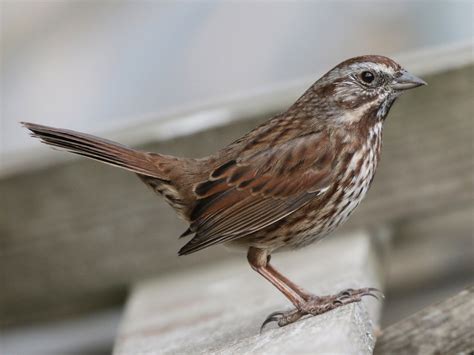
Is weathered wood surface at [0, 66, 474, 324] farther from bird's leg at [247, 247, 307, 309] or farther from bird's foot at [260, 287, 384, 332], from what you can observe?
bird's foot at [260, 287, 384, 332]

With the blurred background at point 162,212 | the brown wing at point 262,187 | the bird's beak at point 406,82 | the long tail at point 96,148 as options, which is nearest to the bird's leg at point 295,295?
the brown wing at point 262,187

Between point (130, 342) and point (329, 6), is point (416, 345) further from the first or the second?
point (329, 6)

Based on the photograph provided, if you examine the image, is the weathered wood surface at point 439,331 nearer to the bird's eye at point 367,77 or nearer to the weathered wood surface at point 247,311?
the weathered wood surface at point 247,311

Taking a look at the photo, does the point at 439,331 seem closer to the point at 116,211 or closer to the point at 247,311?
the point at 247,311

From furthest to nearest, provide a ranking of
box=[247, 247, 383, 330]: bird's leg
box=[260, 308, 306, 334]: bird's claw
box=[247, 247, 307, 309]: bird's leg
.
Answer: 1. box=[247, 247, 307, 309]: bird's leg
2. box=[260, 308, 306, 334]: bird's claw
3. box=[247, 247, 383, 330]: bird's leg

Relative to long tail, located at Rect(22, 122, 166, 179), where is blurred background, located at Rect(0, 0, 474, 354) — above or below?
below

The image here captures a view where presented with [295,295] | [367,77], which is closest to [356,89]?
[367,77]

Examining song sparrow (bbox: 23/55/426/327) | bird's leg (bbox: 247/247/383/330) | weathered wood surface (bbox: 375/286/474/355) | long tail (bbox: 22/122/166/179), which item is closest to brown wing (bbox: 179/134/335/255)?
song sparrow (bbox: 23/55/426/327)
